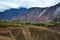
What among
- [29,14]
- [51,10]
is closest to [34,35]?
[51,10]

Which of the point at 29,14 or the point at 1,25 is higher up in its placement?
the point at 1,25

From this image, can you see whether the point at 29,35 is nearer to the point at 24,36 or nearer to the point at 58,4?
the point at 24,36

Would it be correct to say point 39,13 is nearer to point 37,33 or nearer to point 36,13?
point 36,13

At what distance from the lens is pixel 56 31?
1357 inches

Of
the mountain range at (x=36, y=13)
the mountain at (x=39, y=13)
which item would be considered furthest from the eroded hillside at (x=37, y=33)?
the mountain at (x=39, y=13)

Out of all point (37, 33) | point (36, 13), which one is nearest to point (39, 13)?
point (36, 13)

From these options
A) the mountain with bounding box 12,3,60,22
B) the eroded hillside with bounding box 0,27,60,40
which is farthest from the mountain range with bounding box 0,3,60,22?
the eroded hillside with bounding box 0,27,60,40

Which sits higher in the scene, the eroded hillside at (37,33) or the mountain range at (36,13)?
the eroded hillside at (37,33)

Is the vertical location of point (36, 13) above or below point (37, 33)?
below

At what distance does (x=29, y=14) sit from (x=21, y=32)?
60756 millimetres

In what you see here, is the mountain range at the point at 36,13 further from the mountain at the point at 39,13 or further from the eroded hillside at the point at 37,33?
the eroded hillside at the point at 37,33

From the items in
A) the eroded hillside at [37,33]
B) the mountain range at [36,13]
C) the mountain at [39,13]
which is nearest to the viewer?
the eroded hillside at [37,33]

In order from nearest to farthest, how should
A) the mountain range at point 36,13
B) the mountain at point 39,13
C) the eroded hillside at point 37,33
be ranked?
the eroded hillside at point 37,33, the mountain range at point 36,13, the mountain at point 39,13

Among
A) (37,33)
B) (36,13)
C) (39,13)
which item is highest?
(37,33)
